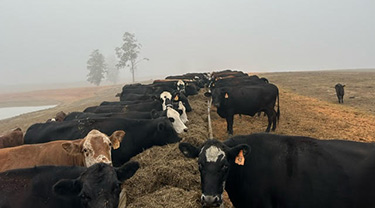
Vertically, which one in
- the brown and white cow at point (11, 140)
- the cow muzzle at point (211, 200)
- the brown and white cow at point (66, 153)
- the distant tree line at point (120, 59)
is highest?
the distant tree line at point (120, 59)

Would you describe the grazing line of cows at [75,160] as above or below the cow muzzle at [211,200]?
above

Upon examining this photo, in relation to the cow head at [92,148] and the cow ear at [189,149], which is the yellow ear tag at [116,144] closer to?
the cow head at [92,148]

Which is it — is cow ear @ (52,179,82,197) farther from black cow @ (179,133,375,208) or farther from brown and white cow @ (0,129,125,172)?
black cow @ (179,133,375,208)

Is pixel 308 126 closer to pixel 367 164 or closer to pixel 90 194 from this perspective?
pixel 367 164

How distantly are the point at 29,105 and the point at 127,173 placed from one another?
5285 centimetres

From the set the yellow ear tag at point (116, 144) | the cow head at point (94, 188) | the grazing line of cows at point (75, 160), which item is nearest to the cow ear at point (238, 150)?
the grazing line of cows at point (75, 160)

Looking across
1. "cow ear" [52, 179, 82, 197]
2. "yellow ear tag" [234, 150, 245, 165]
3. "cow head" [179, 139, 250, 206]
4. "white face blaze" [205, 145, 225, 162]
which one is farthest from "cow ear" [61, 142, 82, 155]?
"yellow ear tag" [234, 150, 245, 165]

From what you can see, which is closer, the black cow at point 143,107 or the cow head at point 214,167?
the cow head at point 214,167

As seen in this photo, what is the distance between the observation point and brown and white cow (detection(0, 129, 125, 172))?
5.00 m

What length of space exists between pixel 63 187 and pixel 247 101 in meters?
10.00

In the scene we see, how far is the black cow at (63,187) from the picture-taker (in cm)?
340

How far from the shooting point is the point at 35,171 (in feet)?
12.8

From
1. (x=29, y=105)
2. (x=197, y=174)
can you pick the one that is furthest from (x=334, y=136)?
(x=29, y=105)

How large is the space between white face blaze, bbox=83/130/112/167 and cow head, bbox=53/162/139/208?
4.41ft
